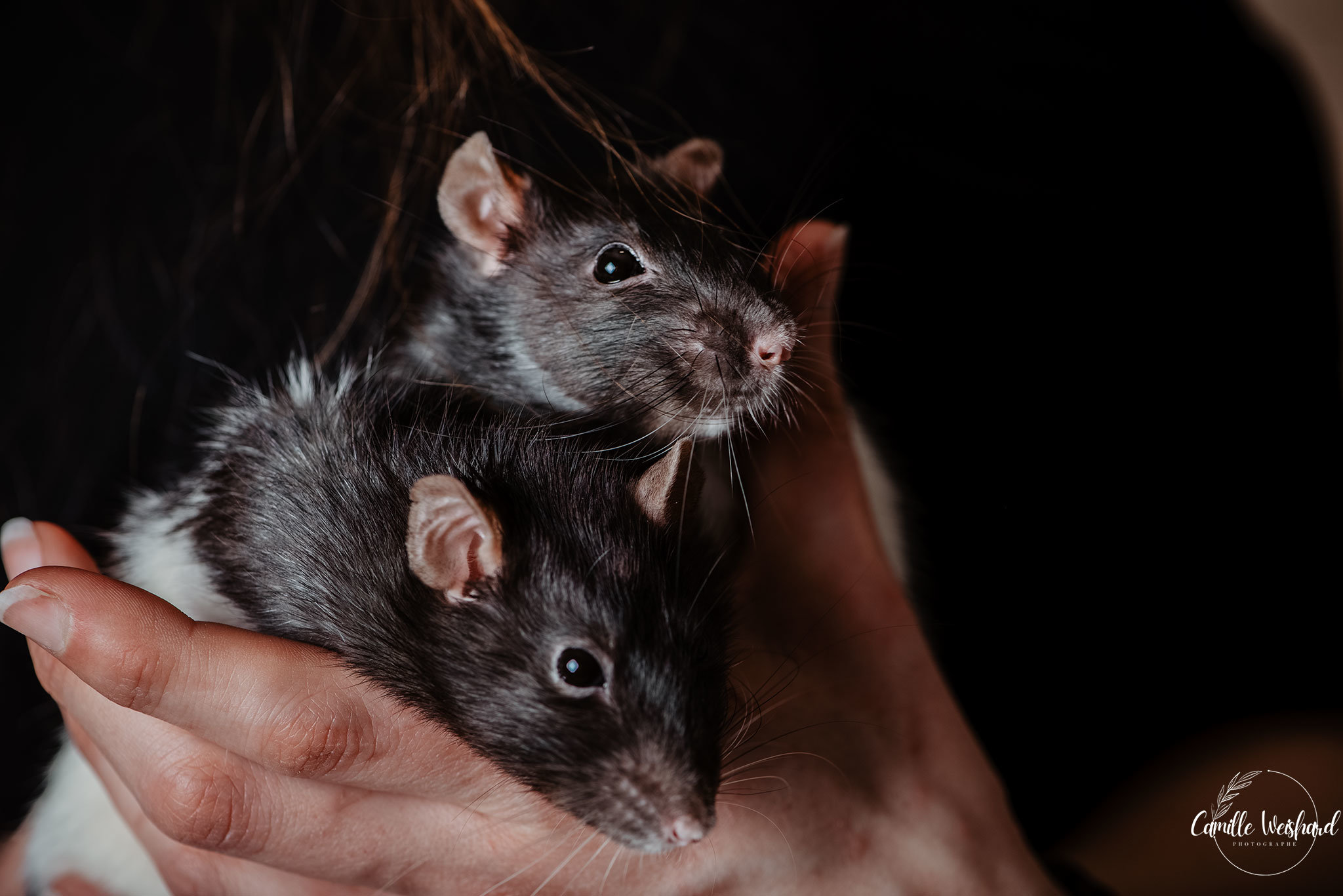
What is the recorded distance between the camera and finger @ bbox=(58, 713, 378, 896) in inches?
49.4

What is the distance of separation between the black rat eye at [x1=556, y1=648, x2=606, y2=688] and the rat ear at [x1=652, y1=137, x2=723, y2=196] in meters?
0.69

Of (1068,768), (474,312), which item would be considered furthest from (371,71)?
(1068,768)

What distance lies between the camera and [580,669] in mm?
873

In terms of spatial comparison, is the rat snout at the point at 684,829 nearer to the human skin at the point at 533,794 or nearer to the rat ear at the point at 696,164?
the human skin at the point at 533,794

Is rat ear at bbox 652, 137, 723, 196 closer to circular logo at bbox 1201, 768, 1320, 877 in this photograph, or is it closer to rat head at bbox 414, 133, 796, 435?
rat head at bbox 414, 133, 796, 435

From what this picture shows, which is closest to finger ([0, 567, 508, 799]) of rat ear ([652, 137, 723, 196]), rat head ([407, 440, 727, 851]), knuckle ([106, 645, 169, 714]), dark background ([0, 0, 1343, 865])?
knuckle ([106, 645, 169, 714])

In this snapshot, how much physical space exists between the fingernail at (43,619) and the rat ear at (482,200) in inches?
24.8

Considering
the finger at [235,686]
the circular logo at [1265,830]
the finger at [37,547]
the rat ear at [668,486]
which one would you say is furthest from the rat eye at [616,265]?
the circular logo at [1265,830]

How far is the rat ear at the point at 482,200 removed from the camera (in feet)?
3.55

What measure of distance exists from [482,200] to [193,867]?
1.05 meters

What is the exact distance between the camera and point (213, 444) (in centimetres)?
115

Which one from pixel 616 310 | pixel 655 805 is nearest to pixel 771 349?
pixel 616 310

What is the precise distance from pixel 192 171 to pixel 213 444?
90 centimetres
